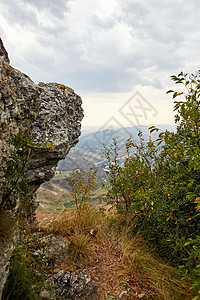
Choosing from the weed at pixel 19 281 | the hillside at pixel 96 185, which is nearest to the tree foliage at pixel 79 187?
the hillside at pixel 96 185

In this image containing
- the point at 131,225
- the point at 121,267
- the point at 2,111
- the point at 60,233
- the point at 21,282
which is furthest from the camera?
the point at 131,225

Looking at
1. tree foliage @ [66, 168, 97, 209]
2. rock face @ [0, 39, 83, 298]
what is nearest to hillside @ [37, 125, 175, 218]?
tree foliage @ [66, 168, 97, 209]

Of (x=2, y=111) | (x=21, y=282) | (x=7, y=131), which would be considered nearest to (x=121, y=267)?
(x=21, y=282)

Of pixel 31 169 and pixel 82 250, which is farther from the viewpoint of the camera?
pixel 31 169

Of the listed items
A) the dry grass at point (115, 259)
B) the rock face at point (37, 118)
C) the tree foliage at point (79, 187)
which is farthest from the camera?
the tree foliage at point (79, 187)

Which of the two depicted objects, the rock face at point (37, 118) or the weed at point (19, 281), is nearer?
the weed at point (19, 281)

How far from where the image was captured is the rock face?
2.60 meters

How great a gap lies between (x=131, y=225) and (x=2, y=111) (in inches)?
155

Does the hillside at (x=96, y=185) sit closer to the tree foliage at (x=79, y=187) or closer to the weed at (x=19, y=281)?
the tree foliage at (x=79, y=187)

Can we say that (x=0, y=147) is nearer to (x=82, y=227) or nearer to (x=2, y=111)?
(x=2, y=111)

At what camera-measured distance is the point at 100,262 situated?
3.49m

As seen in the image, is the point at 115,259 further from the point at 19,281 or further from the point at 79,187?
the point at 79,187

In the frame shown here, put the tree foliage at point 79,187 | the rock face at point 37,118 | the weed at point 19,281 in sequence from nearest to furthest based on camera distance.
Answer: the weed at point 19,281 → the rock face at point 37,118 → the tree foliage at point 79,187

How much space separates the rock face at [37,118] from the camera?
2.60 metres
